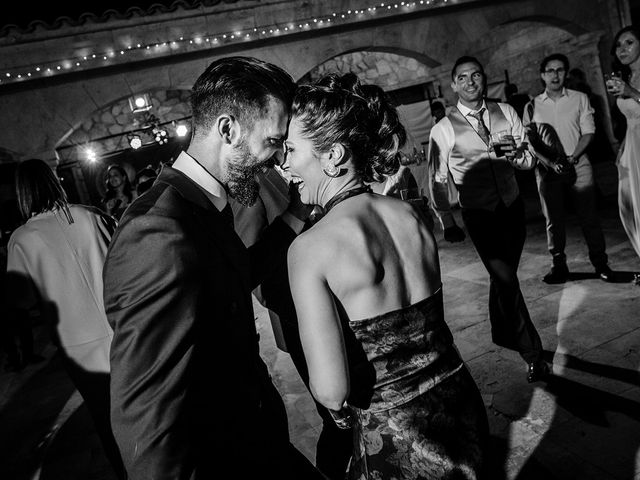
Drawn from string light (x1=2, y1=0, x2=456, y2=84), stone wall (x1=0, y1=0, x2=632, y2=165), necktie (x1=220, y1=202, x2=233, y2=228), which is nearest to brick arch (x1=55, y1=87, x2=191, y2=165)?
stone wall (x1=0, y1=0, x2=632, y2=165)

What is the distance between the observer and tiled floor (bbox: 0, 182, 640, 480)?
92.3 inches

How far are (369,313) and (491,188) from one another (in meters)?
2.29

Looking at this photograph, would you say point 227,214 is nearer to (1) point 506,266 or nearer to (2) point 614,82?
(1) point 506,266

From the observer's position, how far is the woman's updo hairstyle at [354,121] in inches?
56.7

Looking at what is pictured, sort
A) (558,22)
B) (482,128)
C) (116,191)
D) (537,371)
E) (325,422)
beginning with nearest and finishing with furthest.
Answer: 1. (325,422)
2. (537,371)
3. (482,128)
4. (116,191)
5. (558,22)

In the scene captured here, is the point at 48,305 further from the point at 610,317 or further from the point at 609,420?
the point at 610,317

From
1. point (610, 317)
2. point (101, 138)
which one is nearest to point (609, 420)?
point (610, 317)

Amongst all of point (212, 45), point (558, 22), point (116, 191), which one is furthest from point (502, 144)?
point (558, 22)

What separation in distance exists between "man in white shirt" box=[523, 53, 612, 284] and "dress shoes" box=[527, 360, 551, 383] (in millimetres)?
1974

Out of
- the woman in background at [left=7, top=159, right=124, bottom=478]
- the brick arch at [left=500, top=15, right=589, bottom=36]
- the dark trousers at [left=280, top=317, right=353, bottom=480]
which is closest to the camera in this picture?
the dark trousers at [left=280, top=317, right=353, bottom=480]

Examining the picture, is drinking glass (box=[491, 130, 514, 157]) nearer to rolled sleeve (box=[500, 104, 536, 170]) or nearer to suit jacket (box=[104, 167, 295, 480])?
rolled sleeve (box=[500, 104, 536, 170])

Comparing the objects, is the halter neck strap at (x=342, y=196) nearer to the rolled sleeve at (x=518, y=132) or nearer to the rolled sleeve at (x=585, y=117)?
the rolled sleeve at (x=518, y=132)

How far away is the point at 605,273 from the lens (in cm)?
432

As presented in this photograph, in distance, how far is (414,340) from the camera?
53.2 inches
